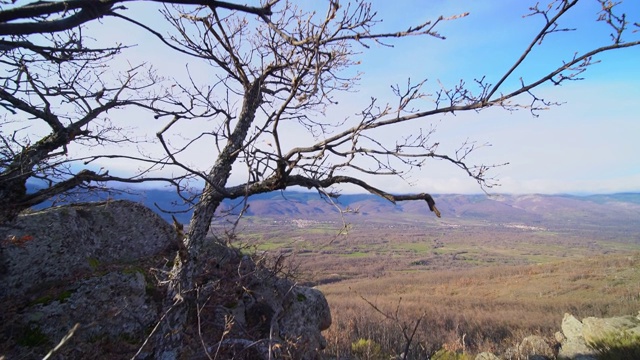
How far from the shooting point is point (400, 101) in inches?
126

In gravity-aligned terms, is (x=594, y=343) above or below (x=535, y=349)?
above

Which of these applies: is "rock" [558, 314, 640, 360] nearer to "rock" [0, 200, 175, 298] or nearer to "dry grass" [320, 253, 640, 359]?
"dry grass" [320, 253, 640, 359]

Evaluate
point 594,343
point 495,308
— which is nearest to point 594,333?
point 594,343

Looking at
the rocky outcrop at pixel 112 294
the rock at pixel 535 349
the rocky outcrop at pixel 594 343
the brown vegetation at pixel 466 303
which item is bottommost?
the brown vegetation at pixel 466 303

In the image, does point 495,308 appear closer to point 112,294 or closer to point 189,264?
point 112,294

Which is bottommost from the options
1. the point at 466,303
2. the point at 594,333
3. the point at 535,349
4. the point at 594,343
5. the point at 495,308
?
the point at 466,303

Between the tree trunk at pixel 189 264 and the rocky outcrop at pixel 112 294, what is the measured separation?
0.64 feet

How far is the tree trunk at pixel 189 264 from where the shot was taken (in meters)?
3.57

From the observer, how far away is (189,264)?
373cm

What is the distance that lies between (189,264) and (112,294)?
2.07 m

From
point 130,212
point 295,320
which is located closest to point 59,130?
point 130,212

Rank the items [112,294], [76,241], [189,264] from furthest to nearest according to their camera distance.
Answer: [76,241] < [112,294] < [189,264]

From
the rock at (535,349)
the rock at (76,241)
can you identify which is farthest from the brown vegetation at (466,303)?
the rock at (76,241)

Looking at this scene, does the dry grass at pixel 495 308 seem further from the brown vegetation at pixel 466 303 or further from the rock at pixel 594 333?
the rock at pixel 594 333
